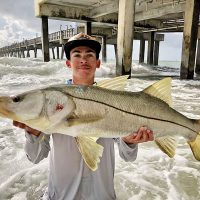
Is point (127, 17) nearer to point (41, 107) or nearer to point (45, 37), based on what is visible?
point (45, 37)

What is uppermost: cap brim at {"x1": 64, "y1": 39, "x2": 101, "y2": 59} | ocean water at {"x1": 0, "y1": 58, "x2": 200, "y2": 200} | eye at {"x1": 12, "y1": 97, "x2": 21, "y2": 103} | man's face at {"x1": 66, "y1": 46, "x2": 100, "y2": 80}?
cap brim at {"x1": 64, "y1": 39, "x2": 101, "y2": 59}

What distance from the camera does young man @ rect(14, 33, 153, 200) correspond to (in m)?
2.05

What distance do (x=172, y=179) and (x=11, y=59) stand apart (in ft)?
69.4

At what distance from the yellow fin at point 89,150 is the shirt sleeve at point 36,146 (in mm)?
448

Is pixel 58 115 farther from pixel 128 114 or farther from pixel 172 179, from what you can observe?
pixel 172 179

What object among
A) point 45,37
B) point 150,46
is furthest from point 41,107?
point 150,46

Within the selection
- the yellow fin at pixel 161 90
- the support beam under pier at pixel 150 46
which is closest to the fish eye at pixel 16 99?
the yellow fin at pixel 161 90

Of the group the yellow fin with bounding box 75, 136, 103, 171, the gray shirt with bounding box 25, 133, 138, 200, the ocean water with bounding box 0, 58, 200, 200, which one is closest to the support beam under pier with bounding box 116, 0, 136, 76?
the ocean water with bounding box 0, 58, 200, 200

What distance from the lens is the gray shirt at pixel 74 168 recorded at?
2051 mm

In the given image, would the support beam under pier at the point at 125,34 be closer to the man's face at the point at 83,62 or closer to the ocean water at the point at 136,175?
the ocean water at the point at 136,175

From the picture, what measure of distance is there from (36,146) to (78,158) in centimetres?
31

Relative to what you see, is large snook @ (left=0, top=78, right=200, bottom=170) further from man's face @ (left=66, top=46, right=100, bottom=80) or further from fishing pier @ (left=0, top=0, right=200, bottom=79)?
fishing pier @ (left=0, top=0, right=200, bottom=79)

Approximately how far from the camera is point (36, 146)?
2.02m

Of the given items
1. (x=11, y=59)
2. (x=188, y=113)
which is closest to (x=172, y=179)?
(x=188, y=113)
